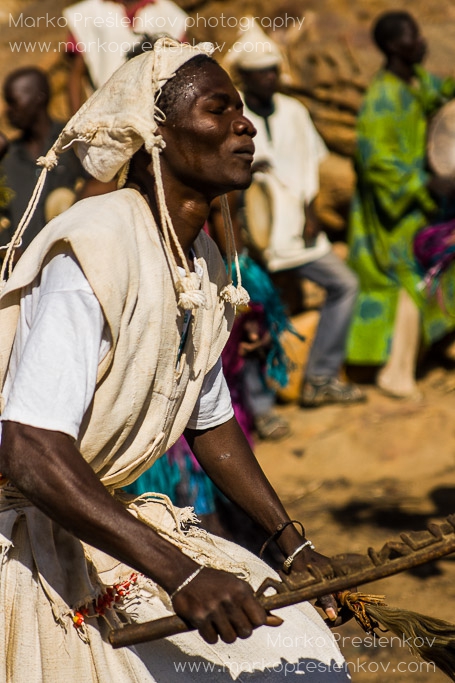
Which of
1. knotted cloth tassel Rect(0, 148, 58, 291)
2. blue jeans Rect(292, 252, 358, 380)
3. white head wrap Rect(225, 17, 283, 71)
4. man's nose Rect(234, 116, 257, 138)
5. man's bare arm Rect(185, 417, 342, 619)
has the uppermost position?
white head wrap Rect(225, 17, 283, 71)

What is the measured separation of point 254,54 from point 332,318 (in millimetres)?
1872

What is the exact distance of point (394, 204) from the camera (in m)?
7.29

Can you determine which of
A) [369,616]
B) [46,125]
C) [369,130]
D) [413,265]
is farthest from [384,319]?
[369,616]

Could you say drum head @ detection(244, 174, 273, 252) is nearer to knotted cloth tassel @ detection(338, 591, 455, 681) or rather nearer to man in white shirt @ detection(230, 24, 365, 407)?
man in white shirt @ detection(230, 24, 365, 407)

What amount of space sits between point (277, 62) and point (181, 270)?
4398 millimetres

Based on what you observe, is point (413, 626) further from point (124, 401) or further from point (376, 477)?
point (376, 477)

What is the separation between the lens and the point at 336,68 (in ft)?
26.0

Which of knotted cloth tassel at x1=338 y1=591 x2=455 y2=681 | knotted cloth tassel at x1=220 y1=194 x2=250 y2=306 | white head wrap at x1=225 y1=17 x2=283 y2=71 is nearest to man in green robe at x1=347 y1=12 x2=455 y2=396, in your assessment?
white head wrap at x1=225 y1=17 x2=283 y2=71

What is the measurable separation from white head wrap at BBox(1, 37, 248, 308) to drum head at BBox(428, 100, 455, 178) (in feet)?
13.7

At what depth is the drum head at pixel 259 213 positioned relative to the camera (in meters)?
6.34

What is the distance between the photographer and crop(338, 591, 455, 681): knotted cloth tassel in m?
2.36

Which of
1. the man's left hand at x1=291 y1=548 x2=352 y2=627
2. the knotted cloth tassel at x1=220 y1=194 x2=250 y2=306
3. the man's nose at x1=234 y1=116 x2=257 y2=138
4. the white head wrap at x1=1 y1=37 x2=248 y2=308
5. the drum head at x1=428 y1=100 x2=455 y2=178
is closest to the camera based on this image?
the white head wrap at x1=1 y1=37 x2=248 y2=308

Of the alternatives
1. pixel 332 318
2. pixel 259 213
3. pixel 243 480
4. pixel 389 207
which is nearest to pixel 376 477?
pixel 332 318

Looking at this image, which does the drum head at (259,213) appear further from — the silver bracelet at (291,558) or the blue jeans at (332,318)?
the silver bracelet at (291,558)
